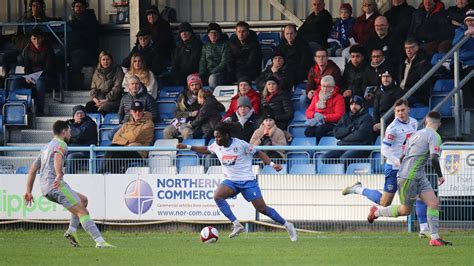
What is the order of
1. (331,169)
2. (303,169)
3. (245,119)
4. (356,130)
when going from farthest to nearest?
1. (245,119)
2. (356,130)
3. (303,169)
4. (331,169)

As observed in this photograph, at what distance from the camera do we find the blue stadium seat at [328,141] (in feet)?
70.8

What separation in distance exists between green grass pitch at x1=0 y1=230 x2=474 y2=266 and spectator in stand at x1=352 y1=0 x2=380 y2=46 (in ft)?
16.5

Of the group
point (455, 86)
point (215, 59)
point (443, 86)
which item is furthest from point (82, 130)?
point (455, 86)

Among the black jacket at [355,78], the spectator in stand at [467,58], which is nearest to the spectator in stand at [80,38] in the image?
the black jacket at [355,78]

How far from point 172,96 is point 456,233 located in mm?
7169

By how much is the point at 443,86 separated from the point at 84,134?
6381mm

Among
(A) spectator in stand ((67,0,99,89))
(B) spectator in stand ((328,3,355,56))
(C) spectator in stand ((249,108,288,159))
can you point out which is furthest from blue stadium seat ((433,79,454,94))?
(A) spectator in stand ((67,0,99,89))

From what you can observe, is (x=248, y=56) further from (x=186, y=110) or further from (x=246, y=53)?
(x=186, y=110)

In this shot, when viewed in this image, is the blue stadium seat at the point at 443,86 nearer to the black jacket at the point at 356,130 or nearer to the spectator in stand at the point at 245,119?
the black jacket at the point at 356,130

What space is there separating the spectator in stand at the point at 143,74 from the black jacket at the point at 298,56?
2521 millimetres

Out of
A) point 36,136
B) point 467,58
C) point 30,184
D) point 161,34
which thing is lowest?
point 36,136

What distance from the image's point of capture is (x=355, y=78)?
2255cm

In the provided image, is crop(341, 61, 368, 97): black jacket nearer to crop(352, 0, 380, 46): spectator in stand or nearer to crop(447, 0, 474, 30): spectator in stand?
crop(352, 0, 380, 46): spectator in stand

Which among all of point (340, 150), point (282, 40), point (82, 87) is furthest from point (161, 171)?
point (82, 87)
